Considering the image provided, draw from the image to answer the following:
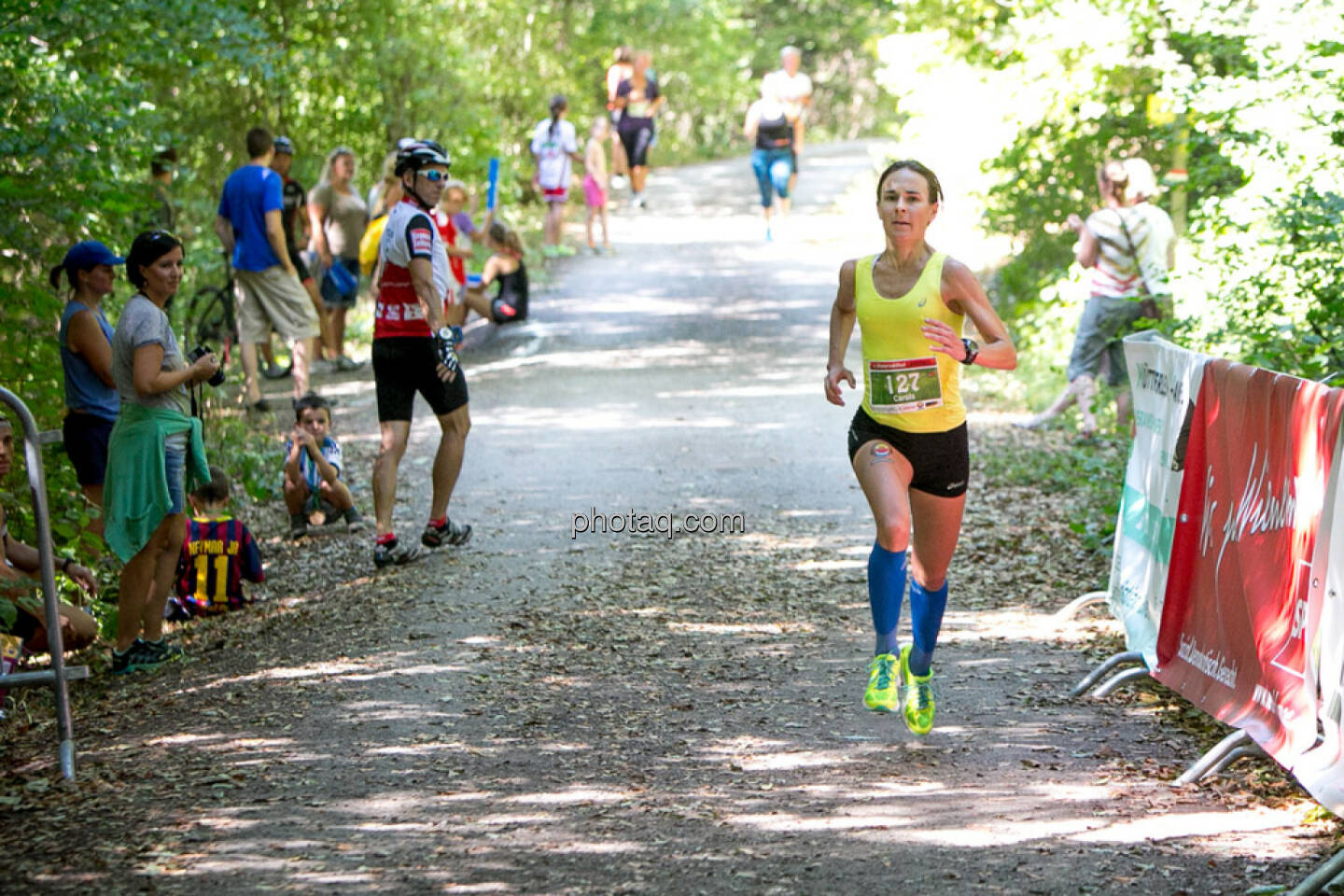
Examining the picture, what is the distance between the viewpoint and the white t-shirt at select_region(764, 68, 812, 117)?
21.1 metres

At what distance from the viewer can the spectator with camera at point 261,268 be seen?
483 inches

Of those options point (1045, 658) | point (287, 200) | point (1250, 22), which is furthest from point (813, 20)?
point (1045, 658)

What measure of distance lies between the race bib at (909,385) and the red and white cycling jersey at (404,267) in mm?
3214

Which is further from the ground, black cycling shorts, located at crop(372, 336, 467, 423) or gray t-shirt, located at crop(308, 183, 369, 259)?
gray t-shirt, located at crop(308, 183, 369, 259)

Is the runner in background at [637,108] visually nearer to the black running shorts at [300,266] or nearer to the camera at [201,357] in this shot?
the black running shorts at [300,266]

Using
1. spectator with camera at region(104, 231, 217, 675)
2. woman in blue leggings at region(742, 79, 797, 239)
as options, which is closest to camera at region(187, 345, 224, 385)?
spectator with camera at region(104, 231, 217, 675)

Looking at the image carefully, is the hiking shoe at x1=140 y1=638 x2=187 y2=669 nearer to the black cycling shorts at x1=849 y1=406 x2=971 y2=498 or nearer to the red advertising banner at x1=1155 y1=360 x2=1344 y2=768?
the black cycling shorts at x1=849 y1=406 x2=971 y2=498

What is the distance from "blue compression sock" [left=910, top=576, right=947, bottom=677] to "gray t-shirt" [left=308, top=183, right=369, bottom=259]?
9515 millimetres

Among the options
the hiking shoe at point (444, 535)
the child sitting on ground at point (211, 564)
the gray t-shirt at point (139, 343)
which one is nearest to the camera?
the gray t-shirt at point (139, 343)

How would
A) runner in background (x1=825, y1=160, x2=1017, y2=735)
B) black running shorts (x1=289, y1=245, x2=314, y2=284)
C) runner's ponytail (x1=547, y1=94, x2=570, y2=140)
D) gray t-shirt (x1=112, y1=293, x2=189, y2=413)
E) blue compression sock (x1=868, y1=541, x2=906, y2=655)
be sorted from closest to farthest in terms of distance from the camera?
1. runner in background (x1=825, y1=160, x2=1017, y2=735)
2. blue compression sock (x1=868, y1=541, x2=906, y2=655)
3. gray t-shirt (x1=112, y1=293, x2=189, y2=413)
4. black running shorts (x1=289, y1=245, x2=314, y2=284)
5. runner's ponytail (x1=547, y1=94, x2=570, y2=140)

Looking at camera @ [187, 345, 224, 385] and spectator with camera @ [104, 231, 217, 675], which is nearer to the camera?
spectator with camera @ [104, 231, 217, 675]

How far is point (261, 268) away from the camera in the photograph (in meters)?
12.5

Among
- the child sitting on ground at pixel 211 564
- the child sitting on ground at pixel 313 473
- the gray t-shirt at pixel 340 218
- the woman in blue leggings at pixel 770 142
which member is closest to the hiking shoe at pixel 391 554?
the child sitting on ground at pixel 211 564

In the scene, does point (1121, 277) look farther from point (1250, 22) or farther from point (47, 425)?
point (47, 425)
